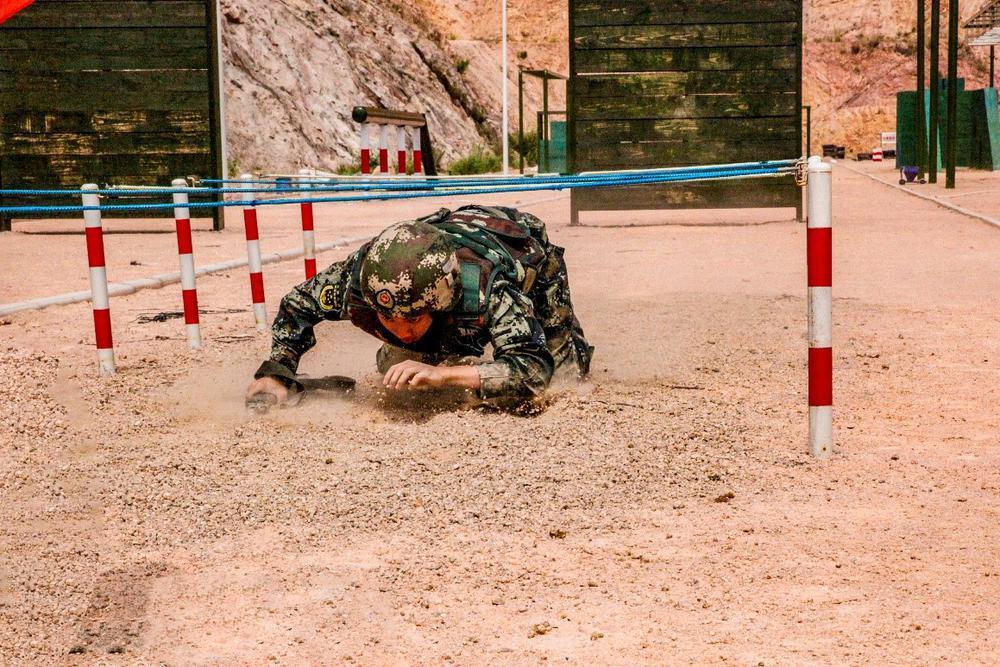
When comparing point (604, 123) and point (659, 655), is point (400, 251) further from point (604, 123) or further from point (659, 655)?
point (604, 123)

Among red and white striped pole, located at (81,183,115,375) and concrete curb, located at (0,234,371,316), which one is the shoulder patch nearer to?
red and white striped pole, located at (81,183,115,375)

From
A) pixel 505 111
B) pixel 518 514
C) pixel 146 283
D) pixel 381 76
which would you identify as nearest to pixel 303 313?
pixel 518 514

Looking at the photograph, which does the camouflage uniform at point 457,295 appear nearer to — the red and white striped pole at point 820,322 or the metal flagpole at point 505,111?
the red and white striped pole at point 820,322

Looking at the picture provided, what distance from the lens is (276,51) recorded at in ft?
131

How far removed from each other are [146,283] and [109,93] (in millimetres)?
8456

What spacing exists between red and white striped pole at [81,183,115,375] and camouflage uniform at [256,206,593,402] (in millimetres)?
1518

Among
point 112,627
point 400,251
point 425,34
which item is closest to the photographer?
point 112,627

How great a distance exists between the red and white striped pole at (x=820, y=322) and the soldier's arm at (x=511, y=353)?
103cm

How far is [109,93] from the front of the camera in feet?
59.9

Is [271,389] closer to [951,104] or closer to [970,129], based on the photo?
[951,104]

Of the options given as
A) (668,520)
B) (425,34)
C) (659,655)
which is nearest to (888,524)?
(668,520)

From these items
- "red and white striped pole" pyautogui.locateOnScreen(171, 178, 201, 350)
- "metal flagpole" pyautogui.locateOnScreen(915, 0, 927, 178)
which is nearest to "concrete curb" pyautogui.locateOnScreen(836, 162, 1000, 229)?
"metal flagpole" pyautogui.locateOnScreen(915, 0, 927, 178)

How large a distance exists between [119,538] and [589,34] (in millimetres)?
15691

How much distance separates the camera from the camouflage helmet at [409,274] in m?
4.66
